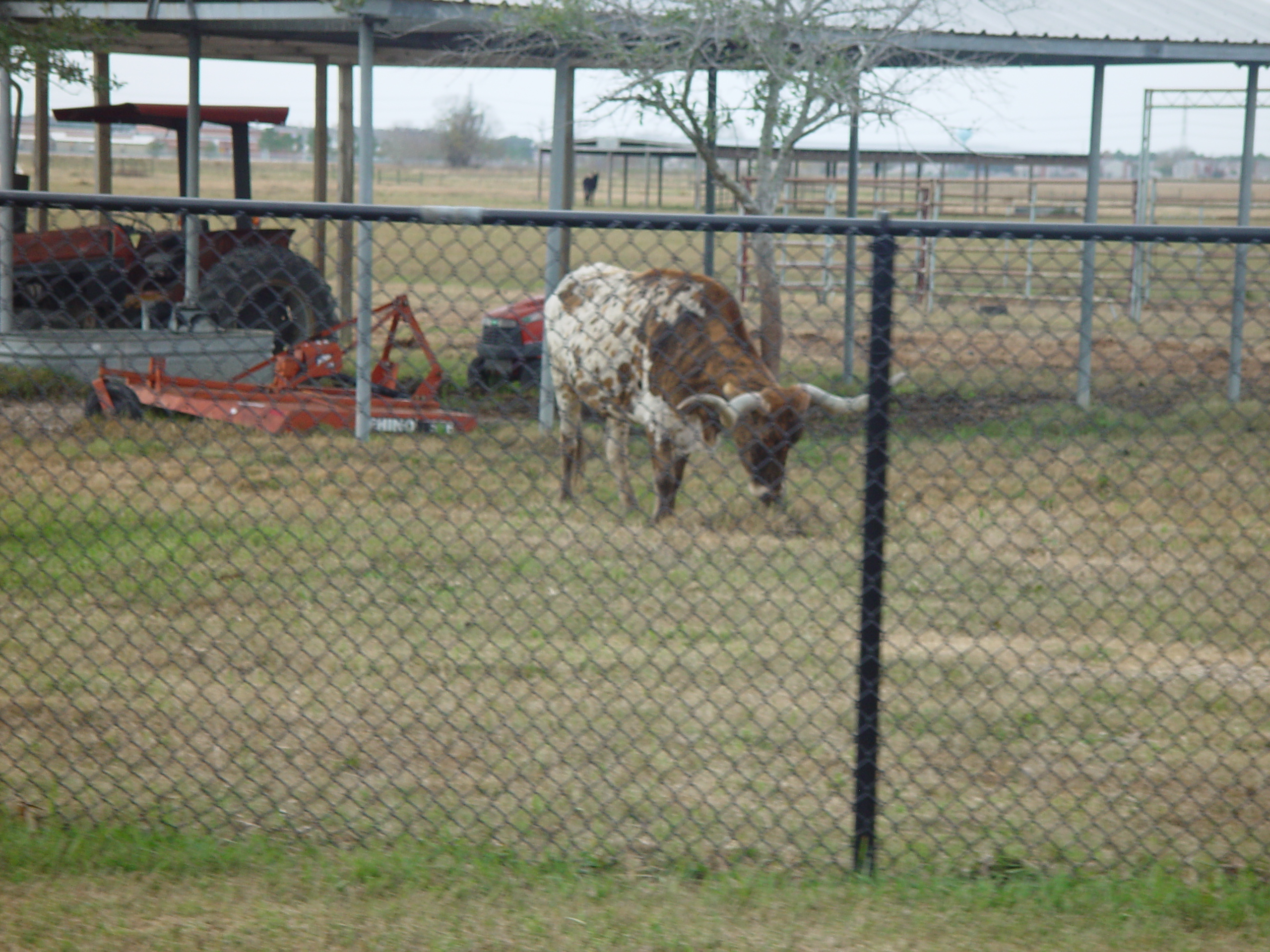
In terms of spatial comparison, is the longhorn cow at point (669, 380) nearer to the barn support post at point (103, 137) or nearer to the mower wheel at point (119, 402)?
the mower wheel at point (119, 402)

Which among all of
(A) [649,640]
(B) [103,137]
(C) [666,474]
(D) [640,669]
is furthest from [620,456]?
(B) [103,137]

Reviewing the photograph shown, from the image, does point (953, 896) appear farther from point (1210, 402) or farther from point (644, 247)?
point (644, 247)

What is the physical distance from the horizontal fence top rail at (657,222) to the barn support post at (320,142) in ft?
36.2

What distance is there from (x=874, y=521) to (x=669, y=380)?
4256 mm

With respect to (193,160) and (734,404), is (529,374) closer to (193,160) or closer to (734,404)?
(193,160)

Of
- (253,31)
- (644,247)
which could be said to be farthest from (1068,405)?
(644,247)

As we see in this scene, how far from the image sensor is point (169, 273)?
484 inches

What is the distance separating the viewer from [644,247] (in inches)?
989

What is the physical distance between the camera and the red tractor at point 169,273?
37.1ft

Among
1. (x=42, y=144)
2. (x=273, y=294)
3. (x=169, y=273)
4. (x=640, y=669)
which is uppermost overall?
(x=42, y=144)

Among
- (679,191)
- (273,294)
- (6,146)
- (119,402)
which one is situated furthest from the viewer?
(679,191)

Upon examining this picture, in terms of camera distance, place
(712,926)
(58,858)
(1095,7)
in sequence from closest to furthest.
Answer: (712,926) → (58,858) → (1095,7)

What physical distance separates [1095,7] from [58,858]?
1227 centimetres

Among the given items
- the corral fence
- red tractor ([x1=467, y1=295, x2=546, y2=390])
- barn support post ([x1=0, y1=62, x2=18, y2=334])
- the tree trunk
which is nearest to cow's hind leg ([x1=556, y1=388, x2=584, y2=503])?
the corral fence
